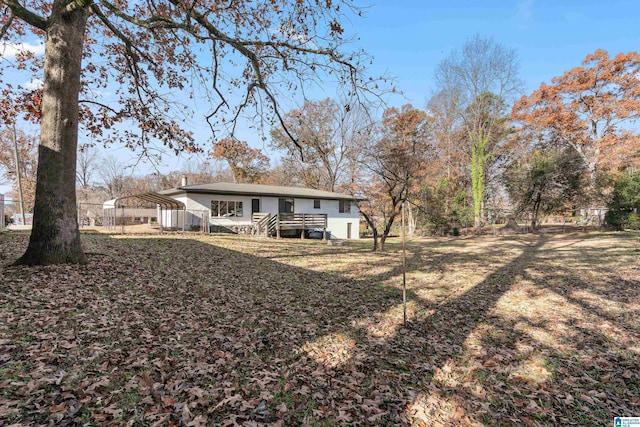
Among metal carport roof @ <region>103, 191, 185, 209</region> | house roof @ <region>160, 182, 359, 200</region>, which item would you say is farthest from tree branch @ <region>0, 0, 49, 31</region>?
house roof @ <region>160, 182, 359, 200</region>

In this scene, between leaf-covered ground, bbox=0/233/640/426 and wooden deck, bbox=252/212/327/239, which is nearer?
leaf-covered ground, bbox=0/233/640/426

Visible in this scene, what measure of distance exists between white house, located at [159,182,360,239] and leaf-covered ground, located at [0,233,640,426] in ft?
38.7

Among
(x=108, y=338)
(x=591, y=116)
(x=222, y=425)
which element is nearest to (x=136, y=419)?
(x=222, y=425)

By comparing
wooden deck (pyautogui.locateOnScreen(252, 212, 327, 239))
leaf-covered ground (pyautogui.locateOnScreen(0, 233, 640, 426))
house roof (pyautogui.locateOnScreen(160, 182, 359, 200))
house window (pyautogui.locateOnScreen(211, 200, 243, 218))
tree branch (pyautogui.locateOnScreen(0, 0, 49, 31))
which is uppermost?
tree branch (pyautogui.locateOnScreen(0, 0, 49, 31))

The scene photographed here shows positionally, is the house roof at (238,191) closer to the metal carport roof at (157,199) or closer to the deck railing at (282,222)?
the metal carport roof at (157,199)

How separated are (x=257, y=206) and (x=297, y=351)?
18.6m

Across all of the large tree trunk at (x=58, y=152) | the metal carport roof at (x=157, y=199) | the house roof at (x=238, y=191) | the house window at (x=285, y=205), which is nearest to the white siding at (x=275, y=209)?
the house window at (x=285, y=205)

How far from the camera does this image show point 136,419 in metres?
2.43

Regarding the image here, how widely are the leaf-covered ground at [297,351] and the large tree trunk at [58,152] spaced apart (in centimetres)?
54

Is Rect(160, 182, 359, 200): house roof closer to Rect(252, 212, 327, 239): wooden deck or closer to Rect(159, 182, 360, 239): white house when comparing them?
Rect(159, 182, 360, 239): white house

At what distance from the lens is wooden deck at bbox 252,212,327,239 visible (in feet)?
63.7

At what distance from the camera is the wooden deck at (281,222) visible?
1941cm

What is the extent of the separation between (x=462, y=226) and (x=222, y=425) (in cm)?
3031

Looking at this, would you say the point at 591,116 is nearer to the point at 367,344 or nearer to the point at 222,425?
the point at 367,344
